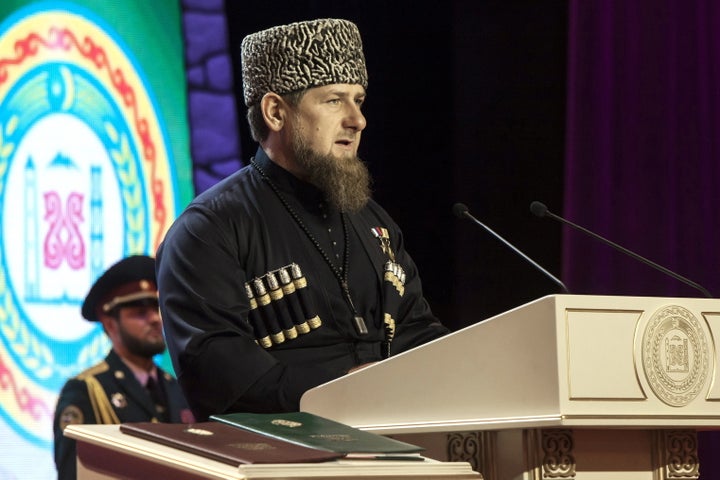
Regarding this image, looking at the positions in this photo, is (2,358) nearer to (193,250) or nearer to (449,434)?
(193,250)

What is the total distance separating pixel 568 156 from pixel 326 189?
264 cm

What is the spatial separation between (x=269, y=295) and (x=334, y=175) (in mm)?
457

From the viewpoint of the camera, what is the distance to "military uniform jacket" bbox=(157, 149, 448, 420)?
2.98 m

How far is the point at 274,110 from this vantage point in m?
3.62

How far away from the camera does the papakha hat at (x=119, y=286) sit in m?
4.69

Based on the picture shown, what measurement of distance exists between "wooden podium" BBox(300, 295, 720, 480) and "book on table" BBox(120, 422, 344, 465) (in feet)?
1.72

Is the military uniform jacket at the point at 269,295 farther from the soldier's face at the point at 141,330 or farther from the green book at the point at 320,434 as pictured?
the soldier's face at the point at 141,330

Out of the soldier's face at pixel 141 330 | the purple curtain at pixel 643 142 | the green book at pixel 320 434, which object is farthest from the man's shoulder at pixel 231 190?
the purple curtain at pixel 643 142

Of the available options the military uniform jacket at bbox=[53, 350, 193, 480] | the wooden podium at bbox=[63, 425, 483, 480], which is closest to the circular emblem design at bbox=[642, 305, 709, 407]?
the wooden podium at bbox=[63, 425, 483, 480]

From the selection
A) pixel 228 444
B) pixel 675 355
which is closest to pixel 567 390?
pixel 675 355

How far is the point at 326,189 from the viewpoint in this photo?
3516mm

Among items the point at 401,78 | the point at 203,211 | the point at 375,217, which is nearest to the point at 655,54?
the point at 401,78

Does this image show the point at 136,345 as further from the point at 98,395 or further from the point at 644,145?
the point at 644,145

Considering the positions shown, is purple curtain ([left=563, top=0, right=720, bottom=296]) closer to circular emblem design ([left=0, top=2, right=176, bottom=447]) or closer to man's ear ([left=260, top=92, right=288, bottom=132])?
circular emblem design ([left=0, top=2, right=176, bottom=447])
